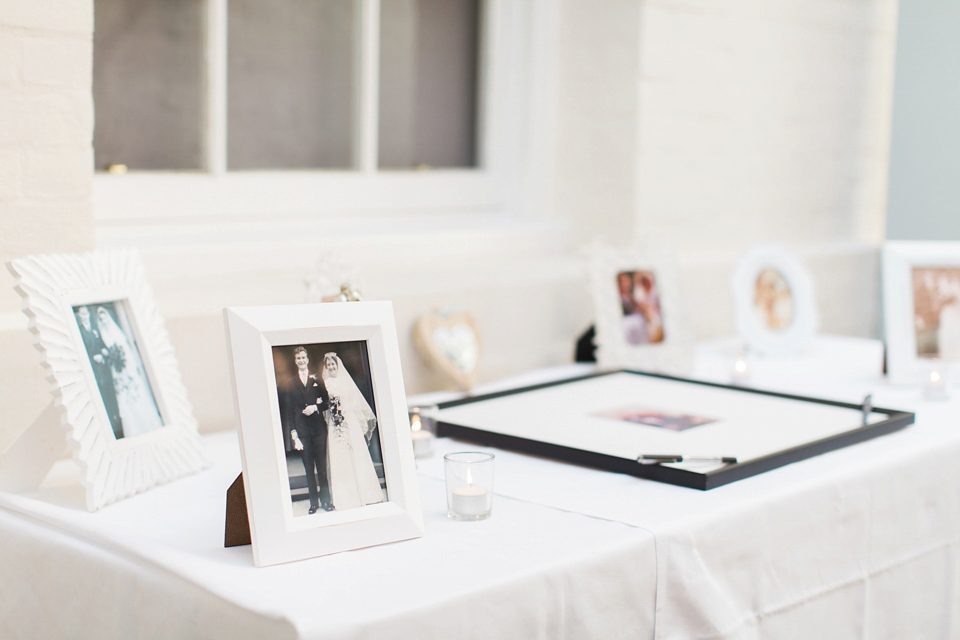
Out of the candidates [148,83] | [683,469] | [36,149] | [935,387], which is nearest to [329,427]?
[683,469]

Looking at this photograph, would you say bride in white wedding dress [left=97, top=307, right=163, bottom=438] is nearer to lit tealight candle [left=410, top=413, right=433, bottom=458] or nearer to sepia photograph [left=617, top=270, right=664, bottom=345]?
lit tealight candle [left=410, top=413, right=433, bottom=458]

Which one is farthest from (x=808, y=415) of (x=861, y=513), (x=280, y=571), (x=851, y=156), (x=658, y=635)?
(x=851, y=156)

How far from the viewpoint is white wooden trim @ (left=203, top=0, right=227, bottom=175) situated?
6.01 ft

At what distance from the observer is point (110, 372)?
1237 mm

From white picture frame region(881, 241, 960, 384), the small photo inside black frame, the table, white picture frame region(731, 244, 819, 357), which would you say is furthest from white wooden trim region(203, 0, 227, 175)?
white picture frame region(881, 241, 960, 384)

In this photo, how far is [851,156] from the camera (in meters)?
2.99

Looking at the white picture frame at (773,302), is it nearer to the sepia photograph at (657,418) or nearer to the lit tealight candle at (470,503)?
the sepia photograph at (657,418)

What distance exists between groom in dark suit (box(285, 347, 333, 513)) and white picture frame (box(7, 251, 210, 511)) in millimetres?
280

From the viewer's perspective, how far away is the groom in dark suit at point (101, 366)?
1215 mm

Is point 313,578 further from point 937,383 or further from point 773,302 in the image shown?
point 773,302

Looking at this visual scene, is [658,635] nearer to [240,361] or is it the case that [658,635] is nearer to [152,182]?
[240,361]

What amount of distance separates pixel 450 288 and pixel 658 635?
960mm

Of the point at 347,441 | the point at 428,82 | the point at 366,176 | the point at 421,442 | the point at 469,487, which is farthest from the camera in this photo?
the point at 428,82

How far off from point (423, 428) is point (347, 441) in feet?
1.53
